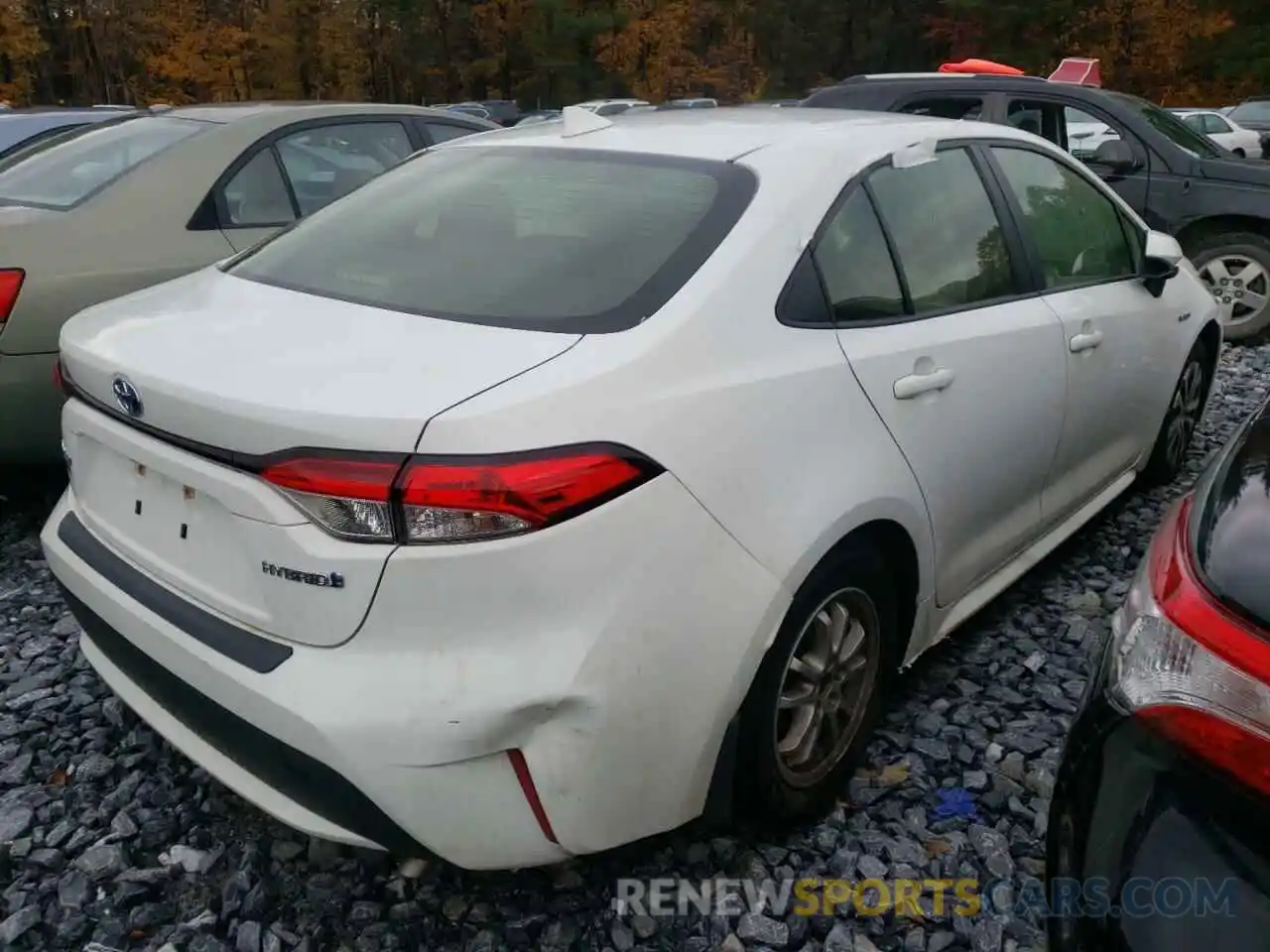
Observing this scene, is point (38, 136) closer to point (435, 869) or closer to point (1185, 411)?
point (435, 869)

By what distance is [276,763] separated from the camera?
6.16ft

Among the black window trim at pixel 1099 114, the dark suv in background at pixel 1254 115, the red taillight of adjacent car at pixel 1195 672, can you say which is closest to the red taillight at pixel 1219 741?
the red taillight of adjacent car at pixel 1195 672

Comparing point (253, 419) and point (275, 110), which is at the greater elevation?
point (275, 110)

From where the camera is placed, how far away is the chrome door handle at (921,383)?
7.76 feet

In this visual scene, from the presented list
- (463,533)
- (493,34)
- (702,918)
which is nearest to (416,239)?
(463,533)

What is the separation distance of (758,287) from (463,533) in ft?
2.76

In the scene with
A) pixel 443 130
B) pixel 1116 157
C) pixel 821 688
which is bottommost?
pixel 821 688

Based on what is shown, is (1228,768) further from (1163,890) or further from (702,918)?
(702,918)

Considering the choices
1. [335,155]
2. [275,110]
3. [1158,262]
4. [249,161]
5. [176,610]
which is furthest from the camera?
[335,155]

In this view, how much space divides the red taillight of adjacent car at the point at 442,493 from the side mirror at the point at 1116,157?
269 inches

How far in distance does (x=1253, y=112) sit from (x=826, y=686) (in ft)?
86.0

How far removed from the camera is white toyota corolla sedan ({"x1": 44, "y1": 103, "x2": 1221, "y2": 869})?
5.62ft

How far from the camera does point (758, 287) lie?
7.01 ft

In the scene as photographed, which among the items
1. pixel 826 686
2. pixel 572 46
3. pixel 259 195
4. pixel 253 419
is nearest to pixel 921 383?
pixel 826 686
